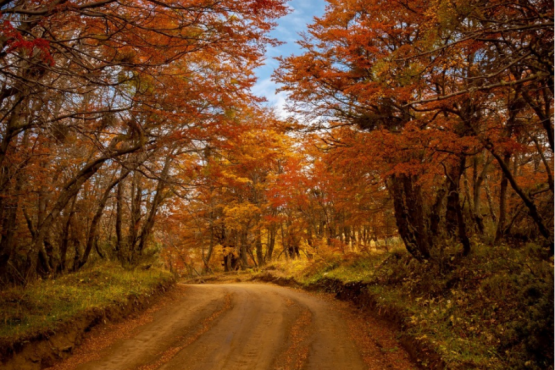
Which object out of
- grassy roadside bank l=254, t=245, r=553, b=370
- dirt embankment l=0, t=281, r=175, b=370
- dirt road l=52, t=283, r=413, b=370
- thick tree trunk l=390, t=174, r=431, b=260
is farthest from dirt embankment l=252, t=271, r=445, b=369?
dirt embankment l=0, t=281, r=175, b=370

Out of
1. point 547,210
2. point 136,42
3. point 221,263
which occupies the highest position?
point 136,42

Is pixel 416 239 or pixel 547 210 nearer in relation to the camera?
pixel 547 210

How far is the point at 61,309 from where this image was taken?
7898mm

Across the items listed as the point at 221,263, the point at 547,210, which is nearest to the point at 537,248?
the point at 547,210

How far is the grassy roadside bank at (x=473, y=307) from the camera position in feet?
16.7

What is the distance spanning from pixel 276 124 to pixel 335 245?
26.0ft

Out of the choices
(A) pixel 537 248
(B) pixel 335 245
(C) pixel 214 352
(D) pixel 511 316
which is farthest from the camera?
(B) pixel 335 245

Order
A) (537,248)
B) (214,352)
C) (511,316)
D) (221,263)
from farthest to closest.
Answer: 1. (221,263)
2. (537,248)
3. (214,352)
4. (511,316)

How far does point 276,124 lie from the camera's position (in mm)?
11031

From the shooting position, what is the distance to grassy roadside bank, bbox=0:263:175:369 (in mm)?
6386

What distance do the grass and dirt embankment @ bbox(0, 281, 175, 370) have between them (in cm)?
9

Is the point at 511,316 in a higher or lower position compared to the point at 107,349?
higher

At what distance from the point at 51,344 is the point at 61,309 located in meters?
1.27

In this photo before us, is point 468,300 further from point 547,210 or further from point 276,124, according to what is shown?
point 276,124
